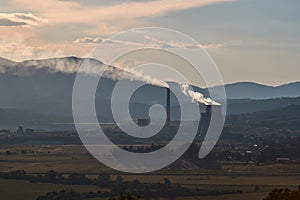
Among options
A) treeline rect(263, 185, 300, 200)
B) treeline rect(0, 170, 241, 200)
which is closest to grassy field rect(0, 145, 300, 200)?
treeline rect(0, 170, 241, 200)

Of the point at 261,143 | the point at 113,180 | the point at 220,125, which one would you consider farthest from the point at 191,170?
the point at 220,125

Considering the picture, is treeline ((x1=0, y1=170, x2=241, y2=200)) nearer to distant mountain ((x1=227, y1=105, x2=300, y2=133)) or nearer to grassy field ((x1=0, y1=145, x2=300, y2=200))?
grassy field ((x1=0, y1=145, x2=300, y2=200))

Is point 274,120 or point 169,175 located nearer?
point 169,175

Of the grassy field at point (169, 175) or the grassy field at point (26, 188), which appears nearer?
the grassy field at point (26, 188)

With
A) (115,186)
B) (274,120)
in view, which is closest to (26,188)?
(115,186)

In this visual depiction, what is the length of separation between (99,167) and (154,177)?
32.5 ft

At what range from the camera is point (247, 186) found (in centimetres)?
5784

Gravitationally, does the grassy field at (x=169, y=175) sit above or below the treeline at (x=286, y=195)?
above

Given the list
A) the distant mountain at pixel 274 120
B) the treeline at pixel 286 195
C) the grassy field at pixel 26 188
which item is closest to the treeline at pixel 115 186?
the grassy field at pixel 26 188

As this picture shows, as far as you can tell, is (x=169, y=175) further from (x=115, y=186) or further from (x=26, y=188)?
(x=26, y=188)

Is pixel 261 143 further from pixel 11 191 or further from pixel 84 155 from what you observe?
pixel 11 191

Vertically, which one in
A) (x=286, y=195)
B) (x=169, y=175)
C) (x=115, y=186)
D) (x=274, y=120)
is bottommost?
(x=286, y=195)

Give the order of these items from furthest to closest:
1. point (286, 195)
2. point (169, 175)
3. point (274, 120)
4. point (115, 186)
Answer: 1. point (274, 120)
2. point (169, 175)
3. point (115, 186)
4. point (286, 195)

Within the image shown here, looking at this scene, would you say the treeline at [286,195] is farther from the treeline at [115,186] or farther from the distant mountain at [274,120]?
the distant mountain at [274,120]
